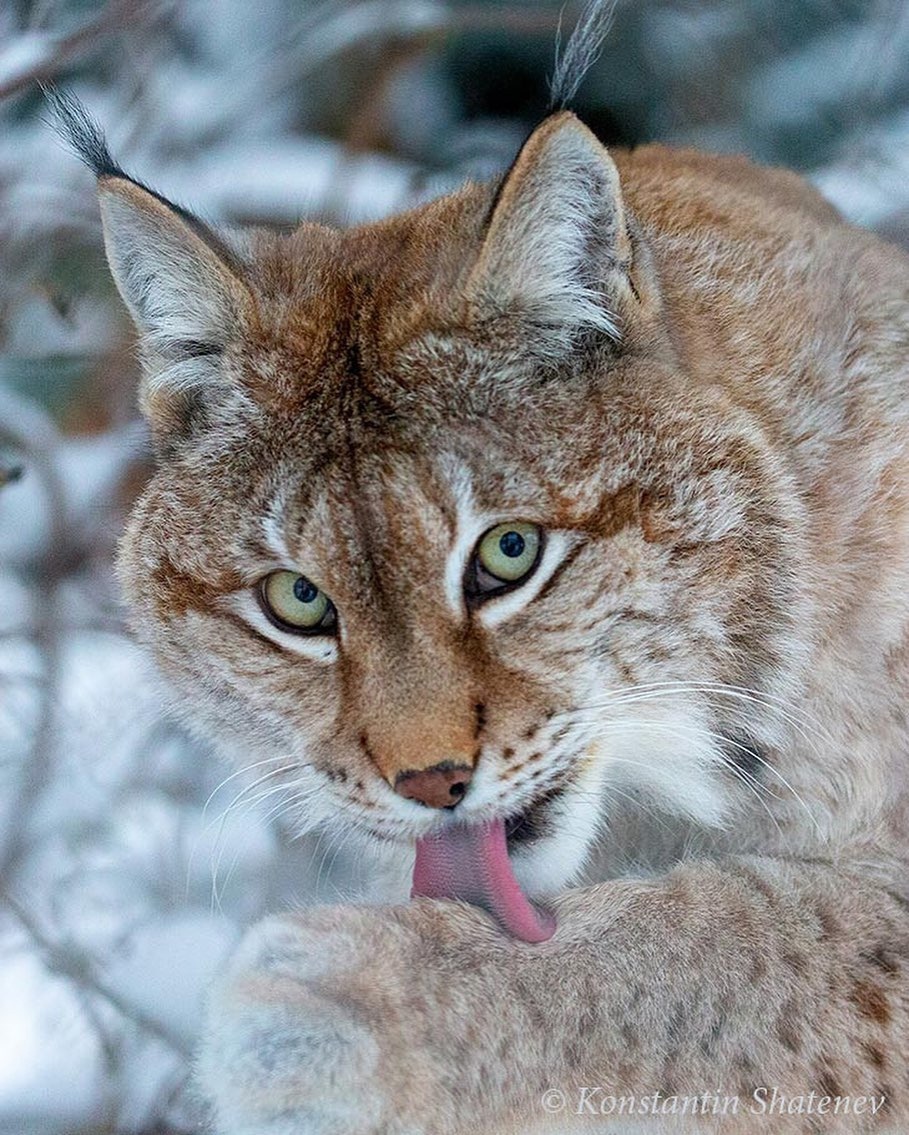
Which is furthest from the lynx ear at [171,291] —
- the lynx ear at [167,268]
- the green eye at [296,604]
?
the green eye at [296,604]

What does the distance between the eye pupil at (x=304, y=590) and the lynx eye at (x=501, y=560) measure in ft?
0.91

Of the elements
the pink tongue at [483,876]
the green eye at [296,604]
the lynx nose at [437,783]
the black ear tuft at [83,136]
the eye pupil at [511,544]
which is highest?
the black ear tuft at [83,136]

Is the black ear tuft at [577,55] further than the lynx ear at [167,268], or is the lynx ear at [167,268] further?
the lynx ear at [167,268]

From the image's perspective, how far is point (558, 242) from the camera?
8.00ft

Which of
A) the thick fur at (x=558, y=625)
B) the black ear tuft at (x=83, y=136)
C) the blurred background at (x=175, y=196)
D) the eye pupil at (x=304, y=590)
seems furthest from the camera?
the blurred background at (x=175, y=196)

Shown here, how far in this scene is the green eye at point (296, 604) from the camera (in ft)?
8.07

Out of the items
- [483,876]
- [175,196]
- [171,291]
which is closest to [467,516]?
[483,876]

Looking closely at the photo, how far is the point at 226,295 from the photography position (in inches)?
103

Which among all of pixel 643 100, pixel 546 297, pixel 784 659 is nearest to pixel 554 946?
pixel 784 659

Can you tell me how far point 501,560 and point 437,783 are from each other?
1.23 feet

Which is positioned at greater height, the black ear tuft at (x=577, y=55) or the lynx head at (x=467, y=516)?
the black ear tuft at (x=577, y=55)

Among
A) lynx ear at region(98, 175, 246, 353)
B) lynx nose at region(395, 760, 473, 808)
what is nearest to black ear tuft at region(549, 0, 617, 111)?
lynx ear at region(98, 175, 246, 353)

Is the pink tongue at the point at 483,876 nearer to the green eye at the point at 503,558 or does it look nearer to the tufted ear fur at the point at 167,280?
the green eye at the point at 503,558

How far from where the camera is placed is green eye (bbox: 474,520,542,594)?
93.4 inches
